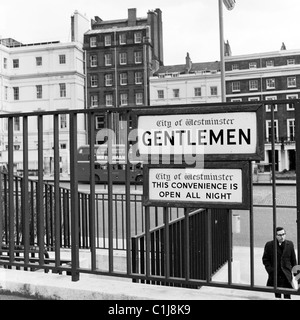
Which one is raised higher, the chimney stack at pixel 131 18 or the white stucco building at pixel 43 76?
the chimney stack at pixel 131 18

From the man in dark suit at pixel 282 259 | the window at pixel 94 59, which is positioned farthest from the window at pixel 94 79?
the man in dark suit at pixel 282 259

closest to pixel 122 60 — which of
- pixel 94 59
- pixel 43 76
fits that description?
pixel 94 59

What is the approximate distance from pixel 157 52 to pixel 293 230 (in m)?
55.3

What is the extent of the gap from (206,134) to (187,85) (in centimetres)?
5541

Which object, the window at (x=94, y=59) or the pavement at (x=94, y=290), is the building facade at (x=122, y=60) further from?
the pavement at (x=94, y=290)

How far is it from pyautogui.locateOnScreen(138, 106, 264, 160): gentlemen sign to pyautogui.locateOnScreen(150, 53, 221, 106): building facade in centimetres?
5345

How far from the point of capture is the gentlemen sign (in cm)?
295

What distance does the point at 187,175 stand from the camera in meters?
3.12

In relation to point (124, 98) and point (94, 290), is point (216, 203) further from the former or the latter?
point (124, 98)

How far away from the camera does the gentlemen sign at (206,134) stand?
9.69ft

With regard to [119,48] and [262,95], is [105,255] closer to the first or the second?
[262,95]

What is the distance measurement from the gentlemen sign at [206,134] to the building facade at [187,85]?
5345 centimetres

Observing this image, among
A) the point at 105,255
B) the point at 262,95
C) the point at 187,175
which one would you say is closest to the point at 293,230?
the point at 105,255
